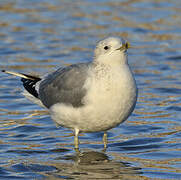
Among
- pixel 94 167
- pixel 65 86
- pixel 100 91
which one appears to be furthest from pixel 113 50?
pixel 94 167

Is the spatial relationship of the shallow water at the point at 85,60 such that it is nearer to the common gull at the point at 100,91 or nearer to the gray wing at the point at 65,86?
the common gull at the point at 100,91

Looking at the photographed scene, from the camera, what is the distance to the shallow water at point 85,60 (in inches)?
282

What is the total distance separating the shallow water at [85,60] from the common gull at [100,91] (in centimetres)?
51

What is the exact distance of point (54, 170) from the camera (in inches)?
275

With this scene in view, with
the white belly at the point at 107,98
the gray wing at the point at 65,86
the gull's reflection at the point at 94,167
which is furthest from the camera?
the gray wing at the point at 65,86

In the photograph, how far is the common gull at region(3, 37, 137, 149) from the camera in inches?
281

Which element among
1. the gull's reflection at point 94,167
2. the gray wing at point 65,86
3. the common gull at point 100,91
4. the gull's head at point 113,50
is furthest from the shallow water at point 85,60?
the gull's head at point 113,50

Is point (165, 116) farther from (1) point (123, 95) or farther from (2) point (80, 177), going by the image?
(2) point (80, 177)

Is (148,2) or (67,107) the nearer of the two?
(67,107)

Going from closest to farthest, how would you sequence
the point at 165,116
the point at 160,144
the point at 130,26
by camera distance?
the point at 160,144, the point at 165,116, the point at 130,26

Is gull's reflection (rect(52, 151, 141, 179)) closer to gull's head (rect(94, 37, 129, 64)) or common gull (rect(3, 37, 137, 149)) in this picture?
common gull (rect(3, 37, 137, 149))

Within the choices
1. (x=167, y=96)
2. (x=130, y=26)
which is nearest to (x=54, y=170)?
(x=167, y=96)

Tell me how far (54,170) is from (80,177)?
39 cm

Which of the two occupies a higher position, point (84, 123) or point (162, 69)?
point (162, 69)
